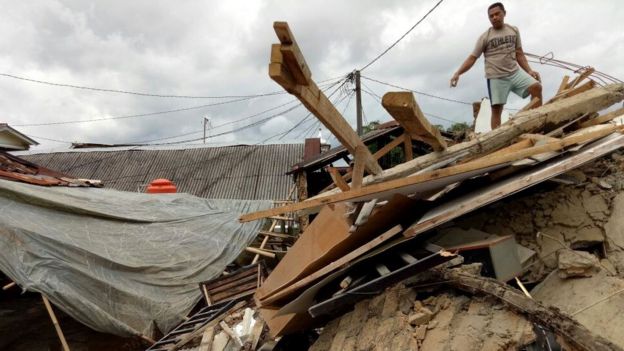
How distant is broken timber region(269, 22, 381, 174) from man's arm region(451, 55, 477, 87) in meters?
3.43

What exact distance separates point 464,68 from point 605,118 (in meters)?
1.67

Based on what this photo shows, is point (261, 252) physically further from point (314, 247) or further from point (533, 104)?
point (533, 104)

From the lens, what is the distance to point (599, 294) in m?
2.46

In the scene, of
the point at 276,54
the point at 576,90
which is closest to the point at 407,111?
the point at 276,54

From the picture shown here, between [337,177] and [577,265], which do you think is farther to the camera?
[337,177]

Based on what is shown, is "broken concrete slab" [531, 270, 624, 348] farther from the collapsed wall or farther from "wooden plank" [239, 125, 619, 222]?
"wooden plank" [239, 125, 619, 222]

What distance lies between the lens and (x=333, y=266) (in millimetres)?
2752

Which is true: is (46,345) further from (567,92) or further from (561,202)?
(567,92)

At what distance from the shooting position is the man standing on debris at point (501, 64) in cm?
500

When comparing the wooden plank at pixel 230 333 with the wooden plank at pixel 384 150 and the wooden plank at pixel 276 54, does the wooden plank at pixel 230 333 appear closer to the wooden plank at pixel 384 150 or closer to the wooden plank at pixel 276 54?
the wooden plank at pixel 384 150

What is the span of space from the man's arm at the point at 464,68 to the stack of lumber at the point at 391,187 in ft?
4.99

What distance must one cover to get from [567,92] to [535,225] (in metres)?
2.56

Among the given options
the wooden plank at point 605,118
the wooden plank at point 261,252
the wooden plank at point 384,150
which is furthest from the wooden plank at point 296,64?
the wooden plank at point 261,252

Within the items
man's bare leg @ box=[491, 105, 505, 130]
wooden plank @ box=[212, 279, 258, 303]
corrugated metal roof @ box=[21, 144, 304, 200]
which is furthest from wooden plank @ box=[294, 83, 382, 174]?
corrugated metal roof @ box=[21, 144, 304, 200]
